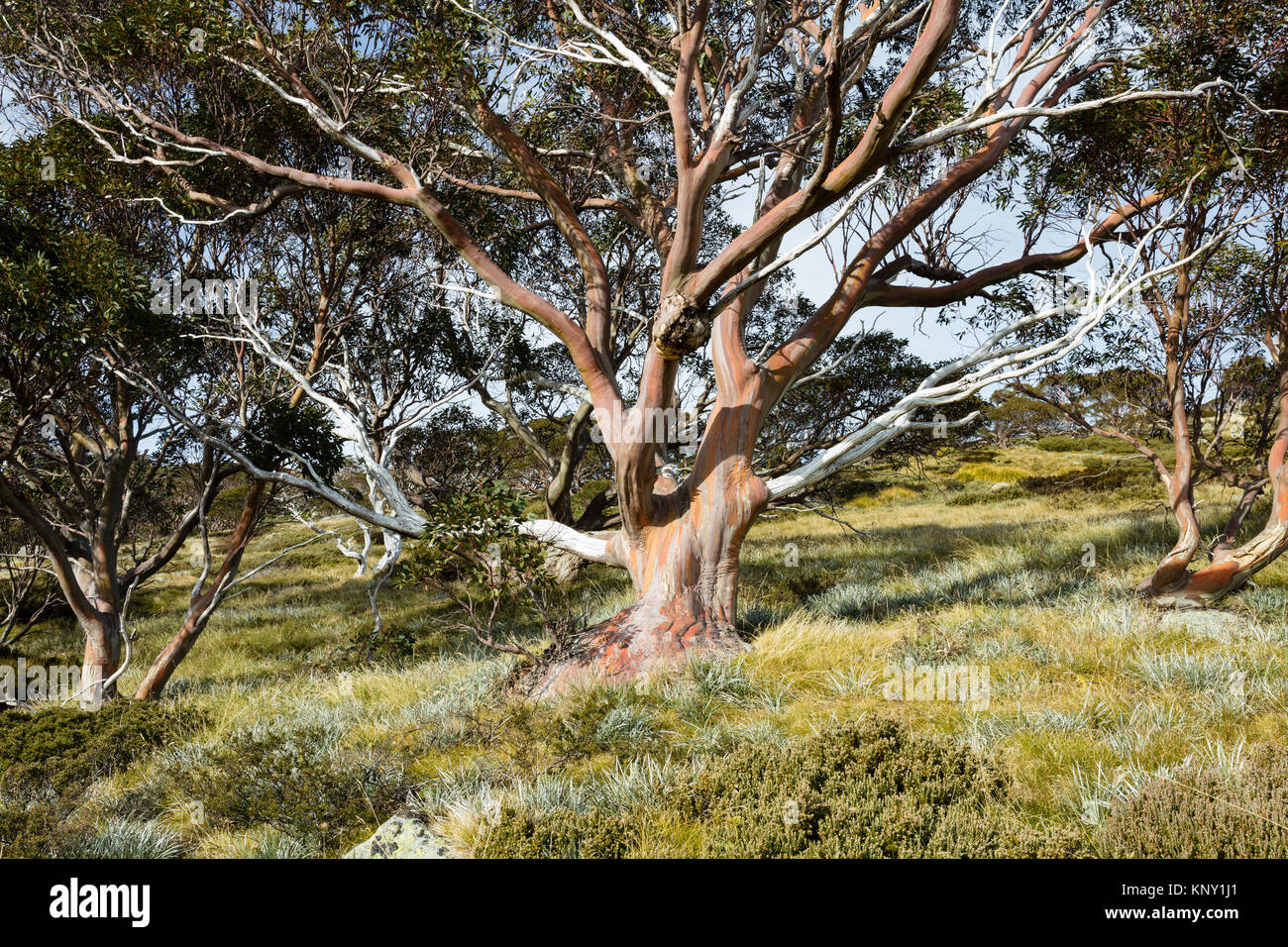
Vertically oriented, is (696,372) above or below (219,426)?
above

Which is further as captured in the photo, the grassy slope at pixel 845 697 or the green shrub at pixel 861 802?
the grassy slope at pixel 845 697

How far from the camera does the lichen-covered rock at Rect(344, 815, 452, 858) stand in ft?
12.1

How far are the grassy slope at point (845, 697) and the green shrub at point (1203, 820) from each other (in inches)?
10.3

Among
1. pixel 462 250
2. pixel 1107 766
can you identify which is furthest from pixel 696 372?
pixel 1107 766

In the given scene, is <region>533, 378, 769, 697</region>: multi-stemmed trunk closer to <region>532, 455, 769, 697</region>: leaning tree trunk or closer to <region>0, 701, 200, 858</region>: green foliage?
<region>532, 455, 769, 697</region>: leaning tree trunk

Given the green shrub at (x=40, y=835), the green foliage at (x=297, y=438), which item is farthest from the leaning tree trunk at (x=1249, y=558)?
the green foliage at (x=297, y=438)

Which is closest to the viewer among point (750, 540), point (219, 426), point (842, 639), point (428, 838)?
point (428, 838)

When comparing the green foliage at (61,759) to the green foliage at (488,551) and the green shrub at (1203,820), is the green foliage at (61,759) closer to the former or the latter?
the green foliage at (488,551)

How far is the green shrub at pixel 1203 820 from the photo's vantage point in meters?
3.08

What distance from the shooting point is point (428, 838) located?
12.4 feet

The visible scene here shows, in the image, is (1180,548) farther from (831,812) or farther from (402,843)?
(402,843)
